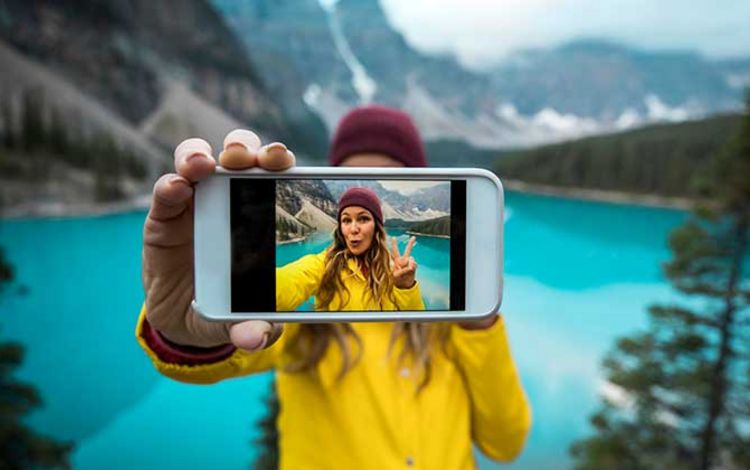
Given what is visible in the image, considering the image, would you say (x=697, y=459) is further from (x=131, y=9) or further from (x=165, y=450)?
(x=131, y=9)

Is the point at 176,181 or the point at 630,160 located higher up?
the point at 630,160

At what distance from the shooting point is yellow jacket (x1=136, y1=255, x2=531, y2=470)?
2.36 ft

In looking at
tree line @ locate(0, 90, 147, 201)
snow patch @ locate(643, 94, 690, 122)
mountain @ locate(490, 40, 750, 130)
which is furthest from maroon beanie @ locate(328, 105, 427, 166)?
snow patch @ locate(643, 94, 690, 122)

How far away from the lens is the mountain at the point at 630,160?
24.3 ft

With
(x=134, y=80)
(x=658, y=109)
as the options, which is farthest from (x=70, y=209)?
(x=658, y=109)

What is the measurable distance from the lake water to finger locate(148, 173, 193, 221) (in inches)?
163

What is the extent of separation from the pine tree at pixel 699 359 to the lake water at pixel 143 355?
5.07 feet

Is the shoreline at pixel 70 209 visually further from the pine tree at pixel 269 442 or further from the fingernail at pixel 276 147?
the fingernail at pixel 276 147

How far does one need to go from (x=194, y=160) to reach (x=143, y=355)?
5.11m

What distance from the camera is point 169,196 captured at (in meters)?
0.44

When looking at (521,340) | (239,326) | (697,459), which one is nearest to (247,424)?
(521,340)

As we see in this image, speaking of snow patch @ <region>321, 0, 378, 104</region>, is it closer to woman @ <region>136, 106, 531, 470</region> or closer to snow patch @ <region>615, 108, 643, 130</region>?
snow patch @ <region>615, 108, 643, 130</region>

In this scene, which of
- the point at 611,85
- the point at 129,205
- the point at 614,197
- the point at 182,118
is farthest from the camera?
the point at 611,85

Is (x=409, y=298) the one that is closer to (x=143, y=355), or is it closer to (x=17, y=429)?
(x=17, y=429)
